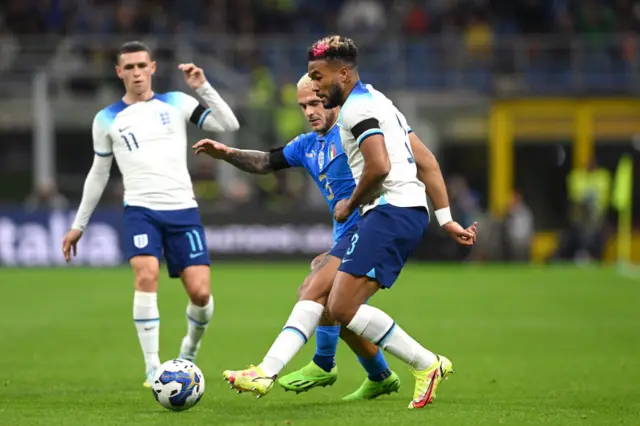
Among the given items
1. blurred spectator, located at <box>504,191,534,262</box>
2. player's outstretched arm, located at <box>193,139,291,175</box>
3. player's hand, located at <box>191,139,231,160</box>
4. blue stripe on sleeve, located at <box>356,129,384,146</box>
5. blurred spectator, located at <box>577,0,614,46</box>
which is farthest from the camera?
blurred spectator, located at <box>577,0,614,46</box>

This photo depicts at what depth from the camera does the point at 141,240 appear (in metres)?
9.34

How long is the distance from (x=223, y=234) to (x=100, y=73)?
5002 millimetres

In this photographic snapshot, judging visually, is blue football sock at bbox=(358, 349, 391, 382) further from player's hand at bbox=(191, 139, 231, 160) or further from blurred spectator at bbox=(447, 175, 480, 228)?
blurred spectator at bbox=(447, 175, 480, 228)

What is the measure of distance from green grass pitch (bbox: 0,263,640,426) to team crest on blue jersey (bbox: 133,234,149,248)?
3.67ft

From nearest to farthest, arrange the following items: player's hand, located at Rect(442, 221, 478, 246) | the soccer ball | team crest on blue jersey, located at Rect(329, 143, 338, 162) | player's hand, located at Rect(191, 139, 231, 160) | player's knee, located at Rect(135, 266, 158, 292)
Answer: the soccer ball, player's hand, located at Rect(442, 221, 478, 246), team crest on blue jersey, located at Rect(329, 143, 338, 162), player's hand, located at Rect(191, 139, 231, 160), player's knee, located at Rect(135, 266, 158, 292)

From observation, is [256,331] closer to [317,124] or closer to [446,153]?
[317,124]

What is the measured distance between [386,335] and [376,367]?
2.91 ft

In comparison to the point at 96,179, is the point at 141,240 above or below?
below

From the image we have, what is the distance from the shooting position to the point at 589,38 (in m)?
29.0

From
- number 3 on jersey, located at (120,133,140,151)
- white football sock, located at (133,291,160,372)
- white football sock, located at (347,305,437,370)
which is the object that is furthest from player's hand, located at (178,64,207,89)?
white football sock, located at (347,305,437,370)

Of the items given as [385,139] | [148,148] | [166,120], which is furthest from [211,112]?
[385,139]

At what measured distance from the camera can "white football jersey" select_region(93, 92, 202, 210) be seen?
374 inches

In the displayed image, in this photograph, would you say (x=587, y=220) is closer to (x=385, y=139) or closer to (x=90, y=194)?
(x=90, y=194)

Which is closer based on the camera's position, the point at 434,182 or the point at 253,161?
the point at 434,182
